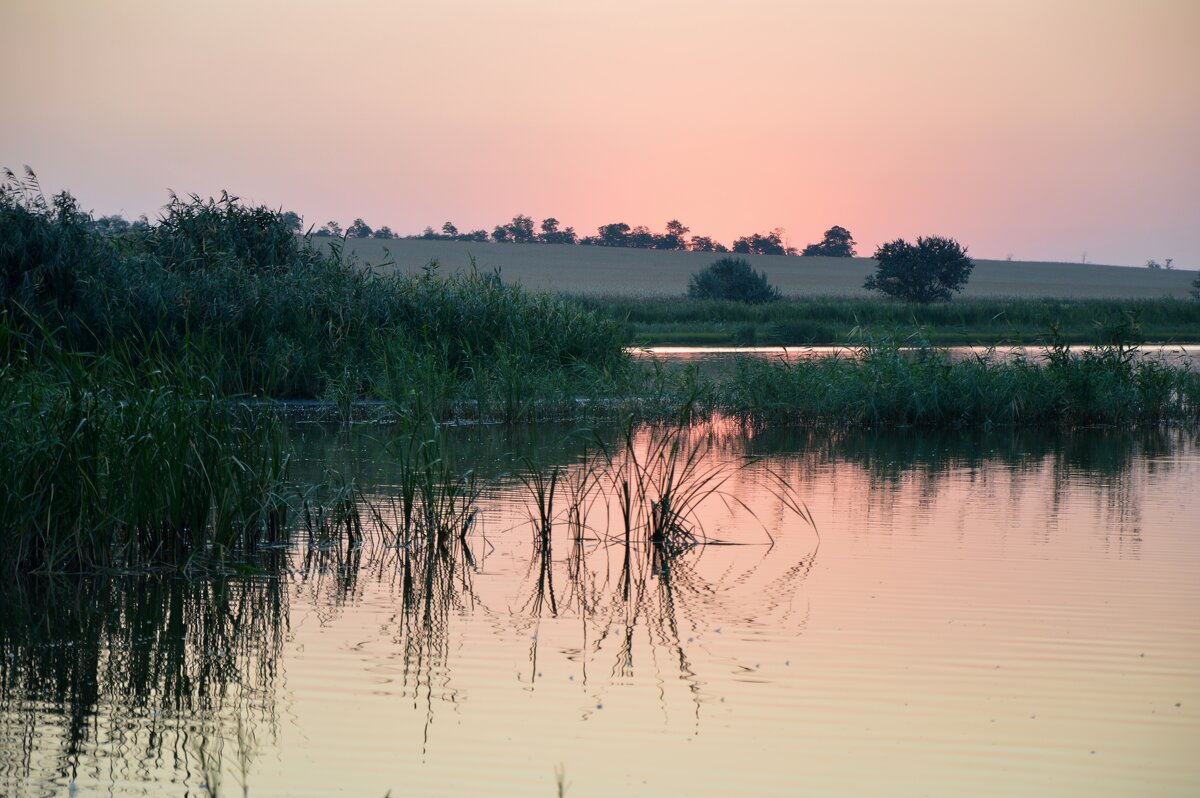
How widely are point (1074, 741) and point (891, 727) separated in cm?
67

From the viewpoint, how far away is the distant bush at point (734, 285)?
2398 inches

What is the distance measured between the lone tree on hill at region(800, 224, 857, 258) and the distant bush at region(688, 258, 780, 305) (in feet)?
181

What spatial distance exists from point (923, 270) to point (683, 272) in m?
24.2

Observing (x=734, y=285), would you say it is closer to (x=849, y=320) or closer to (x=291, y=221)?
(x=849, y=320)

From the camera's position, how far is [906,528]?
9.61 meters

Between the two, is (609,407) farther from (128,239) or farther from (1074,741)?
(1074,741)

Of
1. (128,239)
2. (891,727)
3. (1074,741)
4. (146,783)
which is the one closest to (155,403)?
(146,783)

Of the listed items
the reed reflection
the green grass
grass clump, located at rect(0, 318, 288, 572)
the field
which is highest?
the field

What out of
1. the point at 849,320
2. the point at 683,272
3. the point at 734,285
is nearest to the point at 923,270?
the point at 734,285

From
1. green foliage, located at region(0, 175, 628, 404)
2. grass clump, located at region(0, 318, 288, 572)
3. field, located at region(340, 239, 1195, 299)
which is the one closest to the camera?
grass clump, located at region(0, 318, 288, 572)

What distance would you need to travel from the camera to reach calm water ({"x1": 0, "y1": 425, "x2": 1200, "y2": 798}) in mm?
4613

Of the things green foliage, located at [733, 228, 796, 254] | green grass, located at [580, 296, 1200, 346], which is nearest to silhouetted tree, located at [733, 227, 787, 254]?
green foliage, located at [733, 228, 796, 254]

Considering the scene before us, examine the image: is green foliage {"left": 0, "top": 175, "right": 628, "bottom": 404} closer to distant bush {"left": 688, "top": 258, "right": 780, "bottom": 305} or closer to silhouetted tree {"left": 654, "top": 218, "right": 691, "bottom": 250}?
distant bush {"left": 688, "top": 258, "right": 780, "bottom": 305}

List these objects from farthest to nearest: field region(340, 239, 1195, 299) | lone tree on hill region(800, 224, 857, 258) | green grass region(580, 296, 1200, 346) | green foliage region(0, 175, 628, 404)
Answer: lone tree on hill region(800, 224, 857, 258) → field region(340, 239, 1195, 299) → green grass region(580, 296, 1200, 346) → green foliage region(0, 175, 628, 404)
